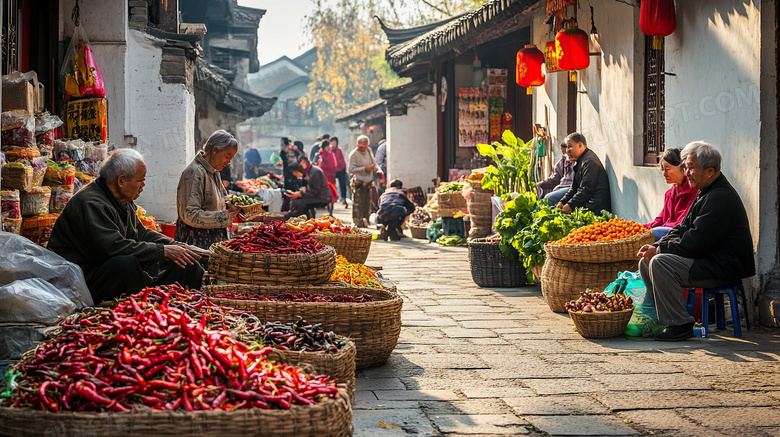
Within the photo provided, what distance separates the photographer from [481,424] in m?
4.31

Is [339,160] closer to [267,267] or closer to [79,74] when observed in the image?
[79,74]

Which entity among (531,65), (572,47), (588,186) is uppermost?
(531,65)

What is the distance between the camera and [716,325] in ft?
22.5

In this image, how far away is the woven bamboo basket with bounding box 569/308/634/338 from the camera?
6.49m

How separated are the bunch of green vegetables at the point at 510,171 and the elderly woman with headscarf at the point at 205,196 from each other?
5588 millimetres

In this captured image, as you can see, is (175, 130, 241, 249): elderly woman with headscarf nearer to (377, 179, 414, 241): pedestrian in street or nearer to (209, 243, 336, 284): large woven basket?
(209, 243, 336, 284): large woven basket

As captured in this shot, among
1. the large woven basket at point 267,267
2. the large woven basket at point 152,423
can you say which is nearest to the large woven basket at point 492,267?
the large woven basket at point 267,267

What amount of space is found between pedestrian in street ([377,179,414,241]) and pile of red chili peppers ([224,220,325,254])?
8625mm

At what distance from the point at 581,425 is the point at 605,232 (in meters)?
3.32

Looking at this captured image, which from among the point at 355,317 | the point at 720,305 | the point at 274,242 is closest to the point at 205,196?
the point at 274,242

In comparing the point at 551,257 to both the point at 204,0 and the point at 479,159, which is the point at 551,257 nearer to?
the point at 479,159

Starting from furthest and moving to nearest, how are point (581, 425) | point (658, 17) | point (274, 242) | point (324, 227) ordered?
point (324, 227), point (658, 17), point (274, 242), point (581, 425)

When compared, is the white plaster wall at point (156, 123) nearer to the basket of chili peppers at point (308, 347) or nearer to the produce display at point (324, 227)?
the produce display at point (324, 227)

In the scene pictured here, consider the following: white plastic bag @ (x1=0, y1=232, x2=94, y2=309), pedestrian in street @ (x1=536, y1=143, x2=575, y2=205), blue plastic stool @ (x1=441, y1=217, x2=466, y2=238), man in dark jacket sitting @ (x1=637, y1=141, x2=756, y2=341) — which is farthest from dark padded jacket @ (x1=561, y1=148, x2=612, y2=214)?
white plastic bag @ (x1=0, y1=232, x2=94, y2=309)
